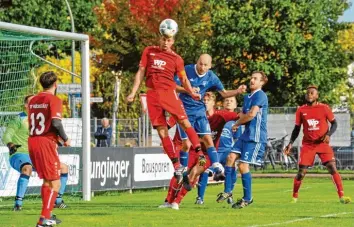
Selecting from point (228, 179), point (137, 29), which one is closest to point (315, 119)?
point (228, 179)

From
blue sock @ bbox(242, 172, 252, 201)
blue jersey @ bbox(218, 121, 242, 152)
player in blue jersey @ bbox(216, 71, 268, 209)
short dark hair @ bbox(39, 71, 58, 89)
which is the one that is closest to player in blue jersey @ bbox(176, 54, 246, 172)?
player in blue jersey @ bbox(216, 71, 268, 209)

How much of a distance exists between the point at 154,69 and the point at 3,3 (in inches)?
1701

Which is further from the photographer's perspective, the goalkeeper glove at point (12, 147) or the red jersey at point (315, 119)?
the red jersey at point (315, 119)

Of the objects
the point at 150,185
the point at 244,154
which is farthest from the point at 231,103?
the point at 150,185

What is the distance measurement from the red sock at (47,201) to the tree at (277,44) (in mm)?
41423

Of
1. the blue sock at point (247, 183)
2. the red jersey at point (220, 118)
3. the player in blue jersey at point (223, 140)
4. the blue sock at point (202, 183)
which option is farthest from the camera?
the blue sock at point (202, 183)

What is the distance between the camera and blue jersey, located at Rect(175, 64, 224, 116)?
61.0 ft

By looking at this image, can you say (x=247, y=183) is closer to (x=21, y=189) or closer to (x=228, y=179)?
(x=228, y=179)

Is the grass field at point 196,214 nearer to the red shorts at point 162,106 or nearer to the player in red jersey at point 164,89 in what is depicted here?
the player in red jersey at point 164,89

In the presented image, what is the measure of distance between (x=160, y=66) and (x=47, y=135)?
10.6 ft

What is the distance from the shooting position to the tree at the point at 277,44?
5591 centimetres

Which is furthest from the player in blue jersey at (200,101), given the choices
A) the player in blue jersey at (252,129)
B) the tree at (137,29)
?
the tree at (137,29)

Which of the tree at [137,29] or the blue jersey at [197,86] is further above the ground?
the tree at [137,29]

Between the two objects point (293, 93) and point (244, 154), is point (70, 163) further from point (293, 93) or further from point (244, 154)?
point (293, 93)
